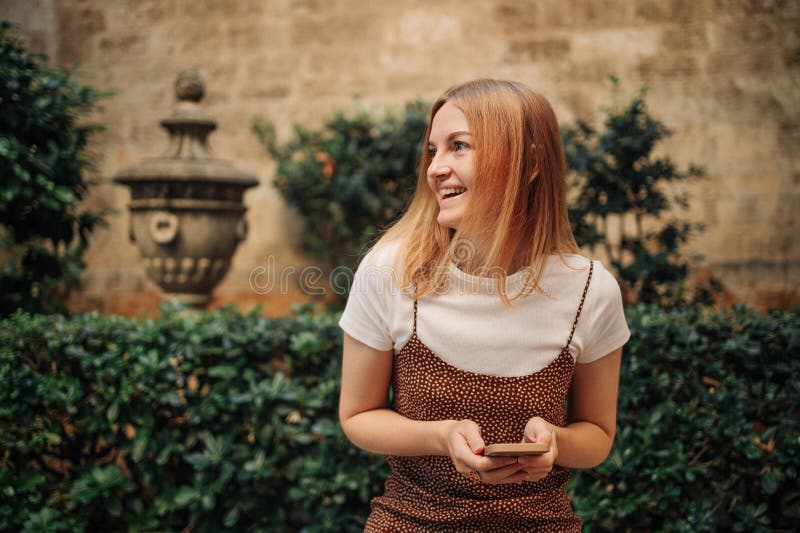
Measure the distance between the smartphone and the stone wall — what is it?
179 inches

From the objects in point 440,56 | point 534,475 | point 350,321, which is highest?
point 440,56

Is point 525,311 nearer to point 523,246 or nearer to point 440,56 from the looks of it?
point 523,246

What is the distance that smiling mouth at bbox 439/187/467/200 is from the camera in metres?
1.59

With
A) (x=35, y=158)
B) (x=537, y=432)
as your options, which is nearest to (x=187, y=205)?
(x=35, y=158)

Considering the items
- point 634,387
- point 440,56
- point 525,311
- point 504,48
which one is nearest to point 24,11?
point 440,56

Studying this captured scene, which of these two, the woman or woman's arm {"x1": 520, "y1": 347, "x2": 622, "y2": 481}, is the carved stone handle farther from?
woman's arm {"x1": 520, "y1": 347, "x2": 622, "y2": 481}

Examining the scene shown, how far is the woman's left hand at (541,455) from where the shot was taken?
4.44 ft

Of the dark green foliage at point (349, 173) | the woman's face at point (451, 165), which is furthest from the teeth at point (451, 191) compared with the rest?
the dark green foliage at point (349, 173)

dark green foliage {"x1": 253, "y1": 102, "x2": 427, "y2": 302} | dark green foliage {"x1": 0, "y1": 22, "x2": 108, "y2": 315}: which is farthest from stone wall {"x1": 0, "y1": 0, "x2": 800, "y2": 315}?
dark green foliage {"x1": 0, "y1": 22, "x2": 108, "y2": 315}

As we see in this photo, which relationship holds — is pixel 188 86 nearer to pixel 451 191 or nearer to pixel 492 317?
pixel 451 191

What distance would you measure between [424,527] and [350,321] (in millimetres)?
424

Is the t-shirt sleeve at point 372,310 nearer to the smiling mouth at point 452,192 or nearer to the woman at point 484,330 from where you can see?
the woman at point 484,330

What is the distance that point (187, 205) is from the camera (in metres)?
5.18

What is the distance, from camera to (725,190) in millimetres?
6090
